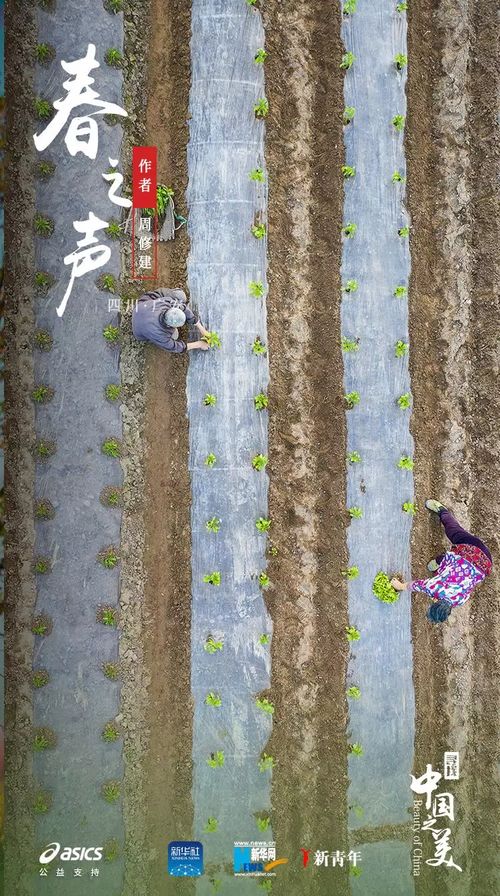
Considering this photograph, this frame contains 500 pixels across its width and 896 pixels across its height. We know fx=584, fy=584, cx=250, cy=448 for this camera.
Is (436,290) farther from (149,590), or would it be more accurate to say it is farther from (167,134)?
(149,590)

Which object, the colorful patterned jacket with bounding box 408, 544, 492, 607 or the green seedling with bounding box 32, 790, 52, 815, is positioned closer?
the colorful patterned jacket with bounding box 408, 544, 492, 607

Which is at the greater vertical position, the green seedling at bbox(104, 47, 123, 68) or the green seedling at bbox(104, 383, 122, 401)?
the green seedling at bbox(104, 47, 123, 68)

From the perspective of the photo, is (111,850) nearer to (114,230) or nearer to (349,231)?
(114,230)

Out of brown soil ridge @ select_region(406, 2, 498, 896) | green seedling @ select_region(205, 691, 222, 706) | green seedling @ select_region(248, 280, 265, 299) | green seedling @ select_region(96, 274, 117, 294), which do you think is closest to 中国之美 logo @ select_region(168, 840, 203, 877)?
green seedling @ select_region(205, 691, 222, 706)

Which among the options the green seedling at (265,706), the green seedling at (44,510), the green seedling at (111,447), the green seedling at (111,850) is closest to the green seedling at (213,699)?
the green seedling at (265,706)

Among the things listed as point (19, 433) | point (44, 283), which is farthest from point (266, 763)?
point (44, 283)

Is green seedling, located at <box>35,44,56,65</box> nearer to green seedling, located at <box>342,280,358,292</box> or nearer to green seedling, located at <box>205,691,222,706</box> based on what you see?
green seedling, located at <box>342,280,358,292</box>
